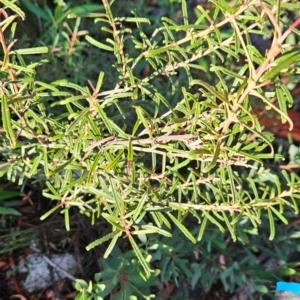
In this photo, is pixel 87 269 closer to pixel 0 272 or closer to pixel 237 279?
pixel 0 272

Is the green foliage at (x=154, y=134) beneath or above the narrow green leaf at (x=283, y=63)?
beneath

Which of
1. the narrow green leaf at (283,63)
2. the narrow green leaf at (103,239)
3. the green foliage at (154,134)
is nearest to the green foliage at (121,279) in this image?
the green foliage at (154,134)

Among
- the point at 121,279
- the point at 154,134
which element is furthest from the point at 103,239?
the point at 121,279

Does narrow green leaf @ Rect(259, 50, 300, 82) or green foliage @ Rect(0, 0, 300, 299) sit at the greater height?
narrow green leaf @ Rect(259, 50, 300, 82)

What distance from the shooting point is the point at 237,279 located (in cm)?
138

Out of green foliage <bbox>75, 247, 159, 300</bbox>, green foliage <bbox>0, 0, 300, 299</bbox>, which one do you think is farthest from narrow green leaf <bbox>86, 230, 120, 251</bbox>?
green foliage <bbox>75, 247, 159, 300</bbox>

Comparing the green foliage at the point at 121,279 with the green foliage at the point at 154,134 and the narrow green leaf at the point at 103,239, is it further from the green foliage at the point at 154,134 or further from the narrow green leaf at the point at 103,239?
the narrow green leaf at the point at 103,239

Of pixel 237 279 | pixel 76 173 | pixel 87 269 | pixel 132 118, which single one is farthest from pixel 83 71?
pixel 237 279

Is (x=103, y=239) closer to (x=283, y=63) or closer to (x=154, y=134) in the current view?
(x=154, y=134)

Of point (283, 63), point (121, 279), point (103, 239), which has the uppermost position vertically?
point (283, 63)

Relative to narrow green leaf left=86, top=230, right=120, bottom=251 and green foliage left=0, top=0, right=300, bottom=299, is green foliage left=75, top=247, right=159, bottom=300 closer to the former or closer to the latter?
green foliage left=0, top=0, right=300, bottom=299

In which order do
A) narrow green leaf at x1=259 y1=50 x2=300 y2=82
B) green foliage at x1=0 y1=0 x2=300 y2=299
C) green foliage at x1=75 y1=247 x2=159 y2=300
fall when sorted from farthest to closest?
green foliage at x1=75 y1=247 x2=159 y2=300, green foliage at x1=0 y1=0 x2=300 y2=299, narrow green leaf at x1=259 y1=50 x2=300 y2=82

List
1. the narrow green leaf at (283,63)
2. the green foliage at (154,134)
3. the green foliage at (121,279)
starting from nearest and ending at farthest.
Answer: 1. the narrow green leaf at (283,63)
2. the green foliage at (154,134)
3. the green foliage at (121,279)

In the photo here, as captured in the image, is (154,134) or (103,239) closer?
(103,239)
